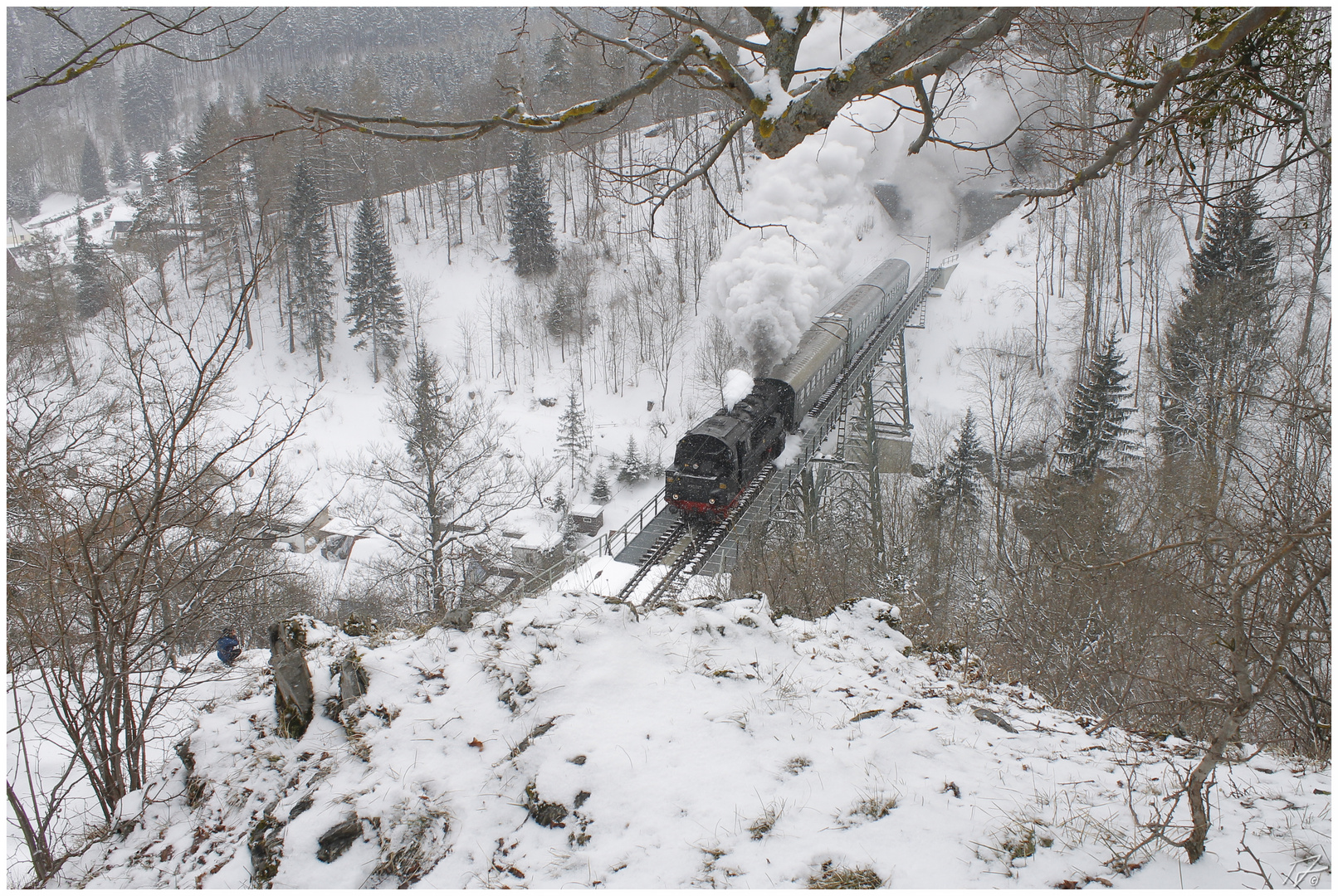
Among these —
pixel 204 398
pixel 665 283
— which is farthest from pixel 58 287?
pixel 204 398

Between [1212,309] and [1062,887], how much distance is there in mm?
20479

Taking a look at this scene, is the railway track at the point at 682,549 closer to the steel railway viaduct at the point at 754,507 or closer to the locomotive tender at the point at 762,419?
the steel railway viaduct at the point at 754,507

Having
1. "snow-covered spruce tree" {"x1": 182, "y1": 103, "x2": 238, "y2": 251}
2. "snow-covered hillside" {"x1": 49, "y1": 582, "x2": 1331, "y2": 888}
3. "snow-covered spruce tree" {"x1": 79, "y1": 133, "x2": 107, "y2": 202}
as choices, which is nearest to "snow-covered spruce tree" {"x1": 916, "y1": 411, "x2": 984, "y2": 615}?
"snow-covered hillside" {"x1": 49, "y1": 582, "x2": 1331, "y2": 888}

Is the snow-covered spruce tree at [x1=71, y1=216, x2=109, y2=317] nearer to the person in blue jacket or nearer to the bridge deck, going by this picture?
the bridge deck

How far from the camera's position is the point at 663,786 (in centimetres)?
329

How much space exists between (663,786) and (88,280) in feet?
143

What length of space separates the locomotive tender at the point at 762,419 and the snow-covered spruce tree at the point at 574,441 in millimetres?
10027

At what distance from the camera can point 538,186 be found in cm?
3562

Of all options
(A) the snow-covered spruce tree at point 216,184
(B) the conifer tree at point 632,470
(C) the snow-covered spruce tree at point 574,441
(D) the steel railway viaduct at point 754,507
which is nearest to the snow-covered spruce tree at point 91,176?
(A) the snow-covered spruce tree at point 216,184

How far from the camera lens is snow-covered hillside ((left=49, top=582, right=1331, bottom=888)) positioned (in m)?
2.82

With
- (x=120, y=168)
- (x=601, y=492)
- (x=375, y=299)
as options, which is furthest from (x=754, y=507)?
(x=120, y=168)

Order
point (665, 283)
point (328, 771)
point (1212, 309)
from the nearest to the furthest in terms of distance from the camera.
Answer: point (328, 771) < point (1212, 309) < point (665, 283)

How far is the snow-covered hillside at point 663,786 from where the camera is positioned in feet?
9.25

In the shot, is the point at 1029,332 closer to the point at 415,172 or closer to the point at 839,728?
the point at 839,728
